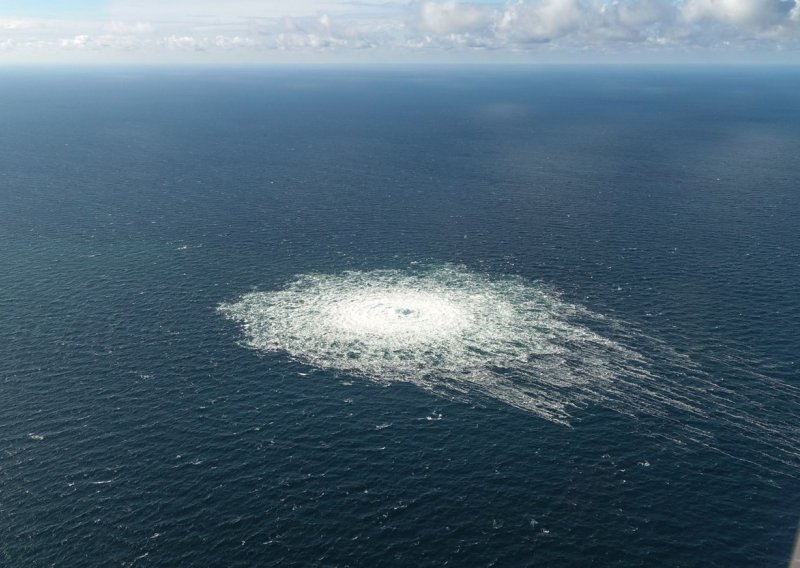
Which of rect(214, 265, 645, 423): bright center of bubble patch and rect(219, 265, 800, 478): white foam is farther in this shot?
rect(214, 265, 645, 423): bright center of bubble patch

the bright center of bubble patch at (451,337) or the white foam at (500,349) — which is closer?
the white foam at (500,349)

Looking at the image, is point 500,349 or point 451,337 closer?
point 500,349

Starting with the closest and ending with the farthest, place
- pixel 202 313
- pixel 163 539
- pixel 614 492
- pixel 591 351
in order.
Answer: pixel 163 539 < pixel 614 492 < pixel 591 351 < pixel 202 313

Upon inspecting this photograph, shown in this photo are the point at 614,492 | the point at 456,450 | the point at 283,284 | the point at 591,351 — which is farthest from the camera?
the point at 283,284

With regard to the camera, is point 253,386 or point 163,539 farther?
point 253,386

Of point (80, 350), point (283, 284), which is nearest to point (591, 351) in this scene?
point (283, 284)

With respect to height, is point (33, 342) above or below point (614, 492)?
above

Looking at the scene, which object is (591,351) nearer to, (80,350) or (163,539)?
(163,539)

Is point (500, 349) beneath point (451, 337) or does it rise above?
beneath
